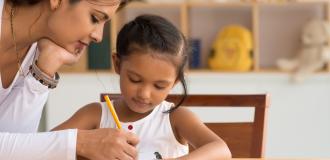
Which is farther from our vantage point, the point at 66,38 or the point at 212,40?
the point at 212,40

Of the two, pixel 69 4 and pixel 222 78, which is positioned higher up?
pixel 69 4

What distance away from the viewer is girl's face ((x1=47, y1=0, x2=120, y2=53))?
4.42ft

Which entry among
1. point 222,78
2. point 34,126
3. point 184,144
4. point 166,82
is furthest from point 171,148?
point 222,78

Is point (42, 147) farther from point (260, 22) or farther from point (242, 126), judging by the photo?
point (260, 22)

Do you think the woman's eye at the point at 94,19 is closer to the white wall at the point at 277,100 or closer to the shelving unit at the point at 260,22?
the white wall at the point at 277,100

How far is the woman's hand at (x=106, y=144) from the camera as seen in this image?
1.15 meters

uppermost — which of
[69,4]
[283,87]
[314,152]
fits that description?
[69,4]

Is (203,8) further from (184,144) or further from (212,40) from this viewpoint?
(184,144)

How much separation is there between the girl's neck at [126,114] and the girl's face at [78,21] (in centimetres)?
17

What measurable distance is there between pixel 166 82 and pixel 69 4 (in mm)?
255

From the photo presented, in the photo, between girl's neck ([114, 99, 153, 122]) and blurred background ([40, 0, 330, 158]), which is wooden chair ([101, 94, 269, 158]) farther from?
blurred background ([40, 0, 330, 158])

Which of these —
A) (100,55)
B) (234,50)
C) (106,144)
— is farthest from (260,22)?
(106,144)

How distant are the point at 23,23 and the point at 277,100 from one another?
2.37 metres

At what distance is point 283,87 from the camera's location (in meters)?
3.60
